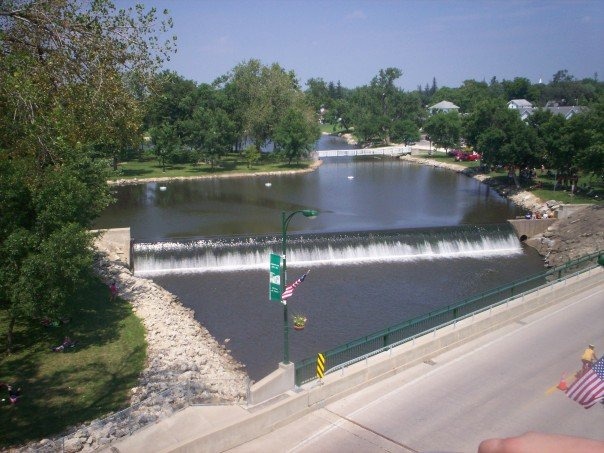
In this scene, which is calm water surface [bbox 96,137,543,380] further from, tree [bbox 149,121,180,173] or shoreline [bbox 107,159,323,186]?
tree [bbox 149,121,180,173]

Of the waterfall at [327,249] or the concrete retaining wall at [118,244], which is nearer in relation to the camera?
the concrete retaining wall at [118,244]

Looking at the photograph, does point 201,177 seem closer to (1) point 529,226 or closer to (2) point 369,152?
(1) point 529,226

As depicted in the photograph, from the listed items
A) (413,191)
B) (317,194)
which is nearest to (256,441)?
(317,194)

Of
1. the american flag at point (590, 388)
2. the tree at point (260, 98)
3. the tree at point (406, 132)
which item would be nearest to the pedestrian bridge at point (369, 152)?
the tree at point (406, 132)

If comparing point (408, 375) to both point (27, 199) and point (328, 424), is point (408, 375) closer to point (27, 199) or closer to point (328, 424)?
point (328, 424)

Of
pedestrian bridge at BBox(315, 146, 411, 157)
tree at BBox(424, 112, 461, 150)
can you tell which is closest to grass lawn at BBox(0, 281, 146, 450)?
tree at BBox(424, 112, 461, 150)

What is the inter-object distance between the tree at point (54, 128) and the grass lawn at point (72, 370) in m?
1.40

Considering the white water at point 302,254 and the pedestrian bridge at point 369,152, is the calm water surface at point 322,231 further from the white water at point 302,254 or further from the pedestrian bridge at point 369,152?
the pedestrian bridge at point 369,152

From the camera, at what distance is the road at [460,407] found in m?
12.5

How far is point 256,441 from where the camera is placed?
12.5 meters

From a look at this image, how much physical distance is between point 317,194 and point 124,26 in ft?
138

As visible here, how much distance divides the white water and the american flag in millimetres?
24682

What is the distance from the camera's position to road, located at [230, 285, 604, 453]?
12531 millimetres

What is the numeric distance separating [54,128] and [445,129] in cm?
7672
